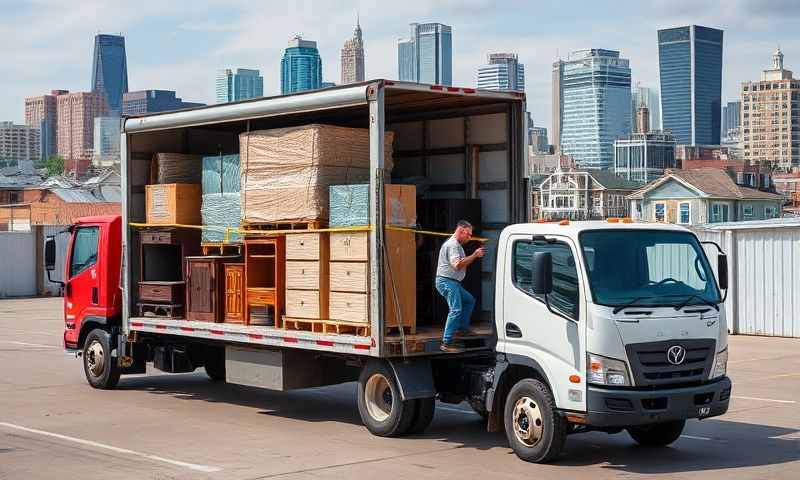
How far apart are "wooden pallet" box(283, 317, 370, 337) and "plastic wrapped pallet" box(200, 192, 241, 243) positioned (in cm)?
183

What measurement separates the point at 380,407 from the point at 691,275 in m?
3.81

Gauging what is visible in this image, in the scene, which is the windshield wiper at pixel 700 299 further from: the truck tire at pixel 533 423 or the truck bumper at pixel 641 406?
the truck tire at pixel 533 423

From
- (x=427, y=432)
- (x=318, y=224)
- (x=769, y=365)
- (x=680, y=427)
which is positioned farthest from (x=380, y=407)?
(x=769, y=365)

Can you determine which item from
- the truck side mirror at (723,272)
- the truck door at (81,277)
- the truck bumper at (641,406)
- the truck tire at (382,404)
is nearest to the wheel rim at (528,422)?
the truck bumper at (641,406)

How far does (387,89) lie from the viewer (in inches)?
506

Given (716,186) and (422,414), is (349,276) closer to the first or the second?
(422,414)

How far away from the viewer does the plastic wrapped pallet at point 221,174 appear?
1519 cm

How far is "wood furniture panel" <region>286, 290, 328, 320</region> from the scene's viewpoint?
13320mm

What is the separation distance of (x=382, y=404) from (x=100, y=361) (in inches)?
242

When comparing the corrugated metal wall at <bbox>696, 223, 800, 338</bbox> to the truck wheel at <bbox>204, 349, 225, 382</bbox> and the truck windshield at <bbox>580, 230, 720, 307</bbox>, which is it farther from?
the truck windshield at <bbox>580, 230, 720, 307</bbox>

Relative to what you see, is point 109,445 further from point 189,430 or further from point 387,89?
point 387,89

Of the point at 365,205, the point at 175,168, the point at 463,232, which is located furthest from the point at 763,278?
the point at 365,205

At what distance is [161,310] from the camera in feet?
54.2

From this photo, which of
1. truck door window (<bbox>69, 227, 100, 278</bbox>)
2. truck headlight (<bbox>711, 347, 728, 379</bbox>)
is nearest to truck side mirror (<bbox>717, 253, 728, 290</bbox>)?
truck headlight (<bbox>711, 347, 728, 379</bbox>)
